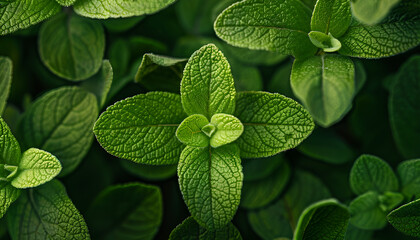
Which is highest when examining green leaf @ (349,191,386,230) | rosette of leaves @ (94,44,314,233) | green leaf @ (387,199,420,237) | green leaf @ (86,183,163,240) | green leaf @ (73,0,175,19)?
green leaf @ (73,0,175,19)

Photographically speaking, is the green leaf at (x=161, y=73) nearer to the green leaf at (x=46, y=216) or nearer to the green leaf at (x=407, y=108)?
the green leaf at (x=46, y=216)

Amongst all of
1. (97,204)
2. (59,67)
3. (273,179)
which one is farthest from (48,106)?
(273,179)

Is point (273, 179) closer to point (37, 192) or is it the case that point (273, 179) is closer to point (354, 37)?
point (354, 37)

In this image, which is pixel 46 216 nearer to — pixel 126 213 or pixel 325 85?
pixel 126 213

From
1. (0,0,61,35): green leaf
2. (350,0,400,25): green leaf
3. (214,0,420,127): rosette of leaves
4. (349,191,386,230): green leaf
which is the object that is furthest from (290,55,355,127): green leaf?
(0,0,61,35): green leaf

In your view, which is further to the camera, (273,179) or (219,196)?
(273,179)

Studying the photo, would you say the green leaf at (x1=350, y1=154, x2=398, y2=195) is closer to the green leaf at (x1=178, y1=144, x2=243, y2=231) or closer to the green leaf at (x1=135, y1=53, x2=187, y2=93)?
the green leaf at (x1=178, y1=144, x2=243, y2=231)

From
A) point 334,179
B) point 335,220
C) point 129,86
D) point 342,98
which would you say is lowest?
point 334,179
